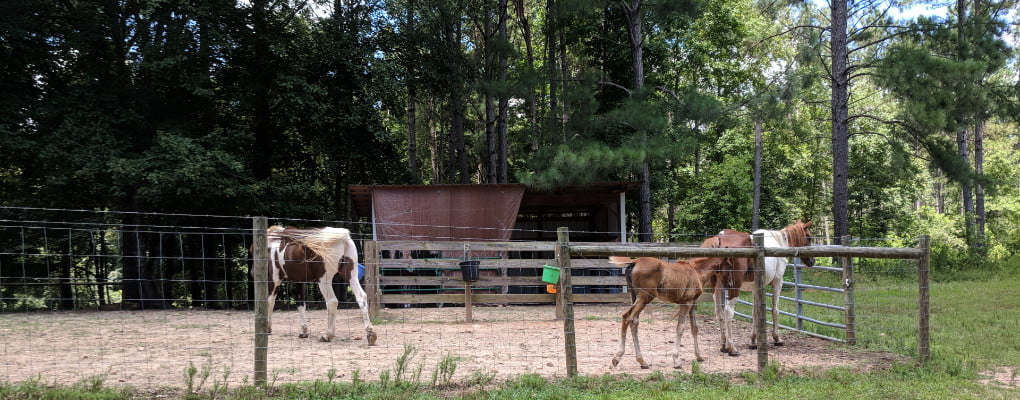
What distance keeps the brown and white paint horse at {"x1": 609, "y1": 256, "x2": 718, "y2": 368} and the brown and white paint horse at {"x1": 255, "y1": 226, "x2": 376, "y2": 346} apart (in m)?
3.16

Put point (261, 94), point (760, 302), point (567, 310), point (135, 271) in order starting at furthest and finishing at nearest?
point (261, 94) < point (135, 271) < point (760, 302) < point (567, 310)

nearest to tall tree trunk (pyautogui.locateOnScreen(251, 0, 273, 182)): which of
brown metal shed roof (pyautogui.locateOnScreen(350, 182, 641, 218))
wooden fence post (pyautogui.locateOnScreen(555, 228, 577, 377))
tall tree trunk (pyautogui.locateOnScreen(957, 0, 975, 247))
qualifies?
brown metal shed roof (pyautogui.locateOnScreen(350, 182, 641, 218))

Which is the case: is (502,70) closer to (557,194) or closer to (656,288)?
(557,194)

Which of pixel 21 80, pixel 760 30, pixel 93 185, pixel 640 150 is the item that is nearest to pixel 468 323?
pixel 640 150

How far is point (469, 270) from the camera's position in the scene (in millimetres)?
10086

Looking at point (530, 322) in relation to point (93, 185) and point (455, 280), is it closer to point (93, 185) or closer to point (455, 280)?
point (455, 280)

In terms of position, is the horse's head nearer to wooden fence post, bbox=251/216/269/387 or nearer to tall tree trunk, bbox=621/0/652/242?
wooden fence post, bbox=251/216/269/387

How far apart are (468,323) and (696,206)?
561 inches

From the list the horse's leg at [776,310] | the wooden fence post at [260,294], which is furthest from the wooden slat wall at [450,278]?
the wooden fence post at [260,294]

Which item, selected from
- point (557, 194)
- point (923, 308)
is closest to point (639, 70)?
point (557, 194)

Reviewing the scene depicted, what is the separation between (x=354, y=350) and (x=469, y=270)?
312 cm

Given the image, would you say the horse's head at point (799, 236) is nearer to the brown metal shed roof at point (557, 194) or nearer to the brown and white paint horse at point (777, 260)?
the brown and white paint horse at point (777, 260)

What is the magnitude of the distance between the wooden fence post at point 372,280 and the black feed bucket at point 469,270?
1.42m

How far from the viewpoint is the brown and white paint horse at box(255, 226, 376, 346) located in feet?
25.0
